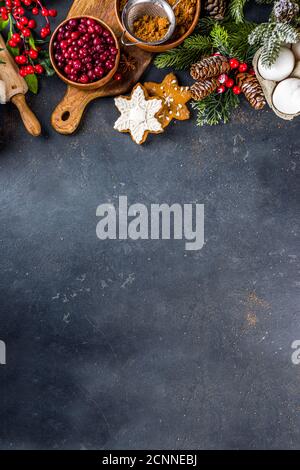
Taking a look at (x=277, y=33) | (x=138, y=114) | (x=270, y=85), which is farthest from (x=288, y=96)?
(x=138, y=114)

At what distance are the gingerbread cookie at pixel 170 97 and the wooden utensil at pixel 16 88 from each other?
34cm

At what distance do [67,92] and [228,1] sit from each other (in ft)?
1.65

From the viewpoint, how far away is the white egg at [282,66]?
1.33 meters

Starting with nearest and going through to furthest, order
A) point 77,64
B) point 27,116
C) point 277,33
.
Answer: point 277,33, point 77,64, point 27,116

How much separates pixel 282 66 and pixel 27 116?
706mm

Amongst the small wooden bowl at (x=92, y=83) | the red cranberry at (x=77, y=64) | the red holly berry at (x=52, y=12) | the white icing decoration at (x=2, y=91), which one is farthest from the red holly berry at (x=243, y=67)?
the white icing decoration at (x=2, y=91)

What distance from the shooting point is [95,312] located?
1.54 metres

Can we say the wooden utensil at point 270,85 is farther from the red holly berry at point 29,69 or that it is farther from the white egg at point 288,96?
the red holly berry at point 29,69

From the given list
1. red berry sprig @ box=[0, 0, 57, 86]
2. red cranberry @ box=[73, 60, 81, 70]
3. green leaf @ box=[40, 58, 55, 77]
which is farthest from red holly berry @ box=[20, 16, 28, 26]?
red cranberry @ box=[73, 60, 81, 70]

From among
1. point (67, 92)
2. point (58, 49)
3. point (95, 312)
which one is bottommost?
point (95, 312)

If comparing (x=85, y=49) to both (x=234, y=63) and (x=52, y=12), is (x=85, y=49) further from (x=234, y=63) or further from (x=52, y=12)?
(x=234, y=63)

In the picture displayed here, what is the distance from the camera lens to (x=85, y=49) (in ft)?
4.48
